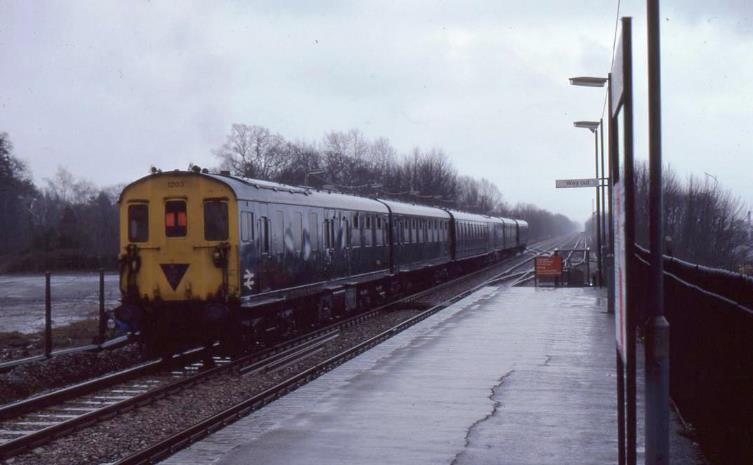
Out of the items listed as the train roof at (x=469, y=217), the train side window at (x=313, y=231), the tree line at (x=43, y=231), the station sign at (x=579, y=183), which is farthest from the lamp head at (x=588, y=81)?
the tree line at (x=43, y=231)

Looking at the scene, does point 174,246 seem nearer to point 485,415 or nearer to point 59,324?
point 485,415

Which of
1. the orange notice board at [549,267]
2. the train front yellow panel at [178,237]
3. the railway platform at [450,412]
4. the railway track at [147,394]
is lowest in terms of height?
the railway track at [147,394]

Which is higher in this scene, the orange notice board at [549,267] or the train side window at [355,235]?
the train side window at [355,235]

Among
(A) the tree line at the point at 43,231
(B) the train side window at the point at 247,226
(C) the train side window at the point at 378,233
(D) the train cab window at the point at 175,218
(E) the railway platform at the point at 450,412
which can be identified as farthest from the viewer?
(A) the tree line at the point at 43,231

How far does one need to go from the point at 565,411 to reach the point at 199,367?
7.86 m

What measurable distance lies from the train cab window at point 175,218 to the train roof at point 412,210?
41.6ft

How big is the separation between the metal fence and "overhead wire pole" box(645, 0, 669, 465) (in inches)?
25.4

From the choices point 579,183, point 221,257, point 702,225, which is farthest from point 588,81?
point 702,225

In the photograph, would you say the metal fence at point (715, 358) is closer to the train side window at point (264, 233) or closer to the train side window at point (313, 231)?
the train side window at point (264, 233)

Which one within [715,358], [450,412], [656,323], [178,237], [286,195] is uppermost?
[286,195]

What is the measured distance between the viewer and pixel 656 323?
198 inches

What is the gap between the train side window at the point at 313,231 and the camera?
19163 millimetres

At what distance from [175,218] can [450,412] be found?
307 inches

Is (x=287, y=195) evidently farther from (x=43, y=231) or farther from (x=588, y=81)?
(x=43, y=231)
